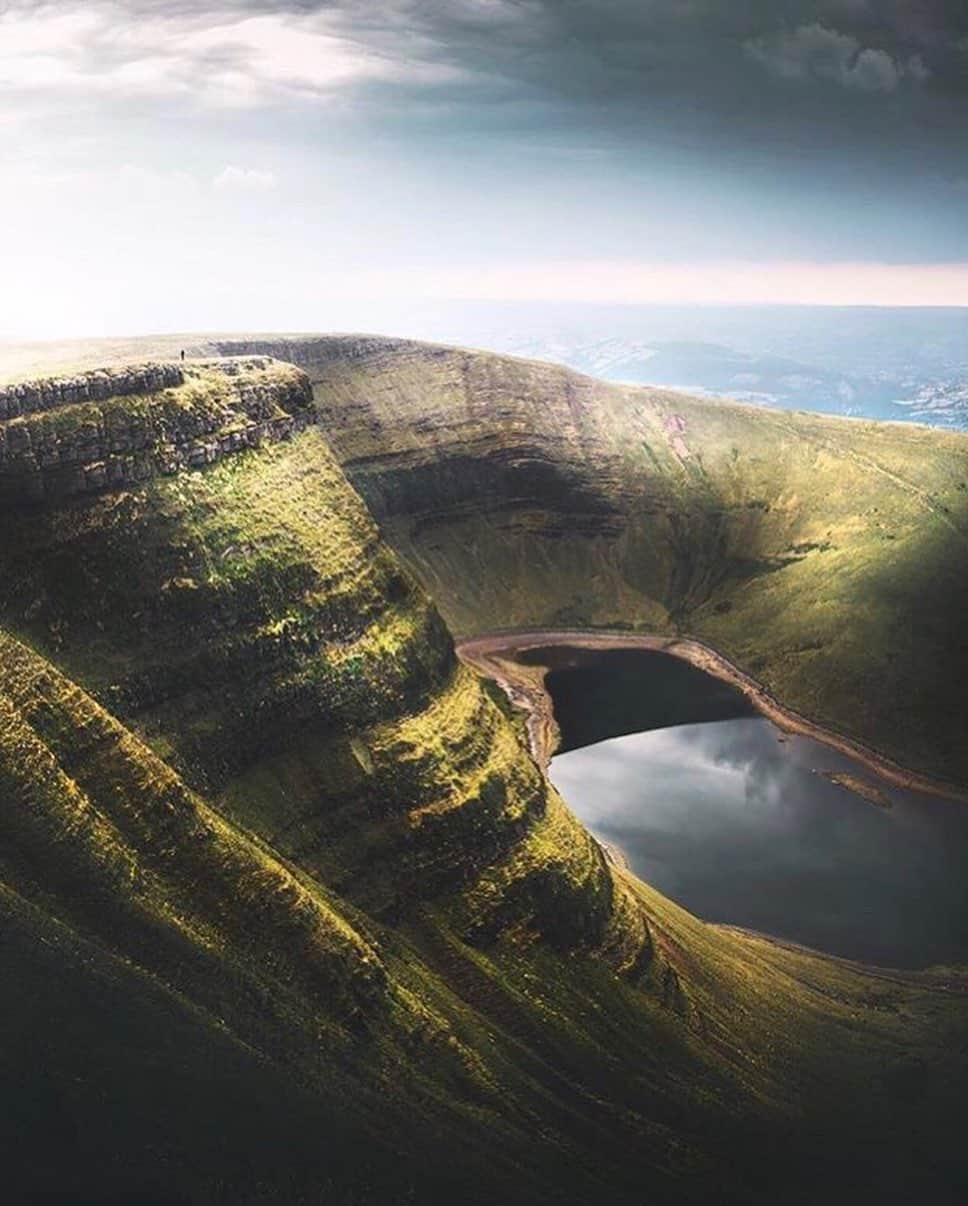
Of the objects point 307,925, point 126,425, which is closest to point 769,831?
point 307,925

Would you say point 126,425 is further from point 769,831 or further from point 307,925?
point 769,831

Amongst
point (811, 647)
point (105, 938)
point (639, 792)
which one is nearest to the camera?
point (105, 938)

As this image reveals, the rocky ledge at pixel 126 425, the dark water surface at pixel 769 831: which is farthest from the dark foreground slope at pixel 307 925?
the dark water surface at pixel 769 831

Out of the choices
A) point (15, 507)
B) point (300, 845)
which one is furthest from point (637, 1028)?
point (15, 507)

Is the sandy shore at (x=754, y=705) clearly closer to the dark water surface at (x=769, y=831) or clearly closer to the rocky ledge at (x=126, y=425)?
the dark water surface at (x=769, y=831)

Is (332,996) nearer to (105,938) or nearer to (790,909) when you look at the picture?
(105,938)

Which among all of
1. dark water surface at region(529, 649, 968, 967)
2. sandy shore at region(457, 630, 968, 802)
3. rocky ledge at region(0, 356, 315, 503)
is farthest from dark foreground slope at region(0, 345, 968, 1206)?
sandy shore at region(457, 630, 968, 802)

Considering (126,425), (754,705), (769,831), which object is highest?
(126,425)
